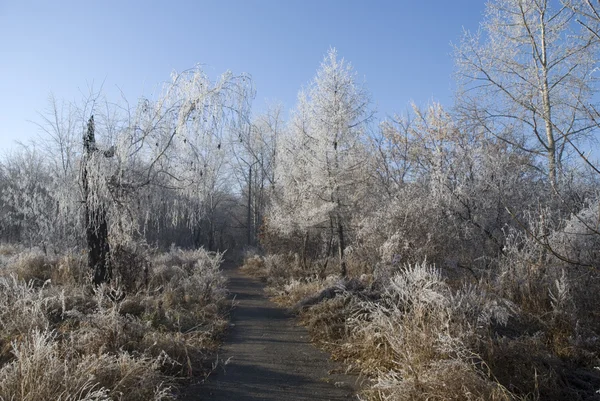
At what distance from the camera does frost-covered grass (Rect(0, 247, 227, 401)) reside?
133 inches

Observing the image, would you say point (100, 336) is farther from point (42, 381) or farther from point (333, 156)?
point (333, 156)

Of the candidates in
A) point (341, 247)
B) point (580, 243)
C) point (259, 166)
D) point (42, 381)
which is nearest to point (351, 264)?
point (341, 247)

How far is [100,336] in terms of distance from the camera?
4797 millimetres

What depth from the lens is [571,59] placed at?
11.9 meters

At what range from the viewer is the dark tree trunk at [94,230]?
7.45m

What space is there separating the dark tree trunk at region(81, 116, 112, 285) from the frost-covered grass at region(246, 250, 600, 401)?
175 inches

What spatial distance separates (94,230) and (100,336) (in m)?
3.42

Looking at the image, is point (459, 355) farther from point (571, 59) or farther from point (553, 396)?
point (571, 59)

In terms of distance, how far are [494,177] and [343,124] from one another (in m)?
4.53

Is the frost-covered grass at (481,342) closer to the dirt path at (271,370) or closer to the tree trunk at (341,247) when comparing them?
the dirt path at (271,370)

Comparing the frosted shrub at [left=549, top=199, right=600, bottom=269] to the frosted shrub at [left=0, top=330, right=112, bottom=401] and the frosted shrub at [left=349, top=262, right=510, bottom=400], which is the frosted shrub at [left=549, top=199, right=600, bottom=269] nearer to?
the frosted shrub at [left=349, top=262, right=510, bottom=400]

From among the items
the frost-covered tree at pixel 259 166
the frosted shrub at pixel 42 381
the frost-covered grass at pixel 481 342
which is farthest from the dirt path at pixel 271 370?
the frost-covered tree at pixel 259 166

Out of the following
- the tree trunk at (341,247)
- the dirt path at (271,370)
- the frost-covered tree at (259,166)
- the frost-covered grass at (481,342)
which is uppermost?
the frost-covered tree at (259,166)

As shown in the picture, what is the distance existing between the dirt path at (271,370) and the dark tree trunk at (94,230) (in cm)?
278
